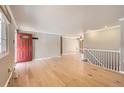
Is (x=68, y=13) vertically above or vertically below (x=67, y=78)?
above

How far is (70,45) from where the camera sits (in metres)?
14.0

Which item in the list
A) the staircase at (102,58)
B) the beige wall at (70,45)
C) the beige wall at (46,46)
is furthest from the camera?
the beige wall at (70,45)

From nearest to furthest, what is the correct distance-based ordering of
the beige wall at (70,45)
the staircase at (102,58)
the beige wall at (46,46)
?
the staircase at (102,58) < the beige wall at (46,46) < the beige wall at (70,45)

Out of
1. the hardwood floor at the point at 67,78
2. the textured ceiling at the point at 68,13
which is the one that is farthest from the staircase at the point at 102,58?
the textured ceiling at the point at 68,13

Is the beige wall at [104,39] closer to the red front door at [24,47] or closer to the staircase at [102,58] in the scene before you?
the staircase at [102,58]

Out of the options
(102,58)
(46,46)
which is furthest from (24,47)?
(102,58)

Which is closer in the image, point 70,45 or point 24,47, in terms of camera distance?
point 24,47

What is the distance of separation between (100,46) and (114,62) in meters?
1.38

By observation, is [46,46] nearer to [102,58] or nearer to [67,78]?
[102,58]

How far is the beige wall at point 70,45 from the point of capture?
12855mm

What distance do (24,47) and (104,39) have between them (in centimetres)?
510

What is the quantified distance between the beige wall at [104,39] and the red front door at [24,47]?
13.5 ft

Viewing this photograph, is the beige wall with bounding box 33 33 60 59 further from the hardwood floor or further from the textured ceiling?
the hardwood floor
